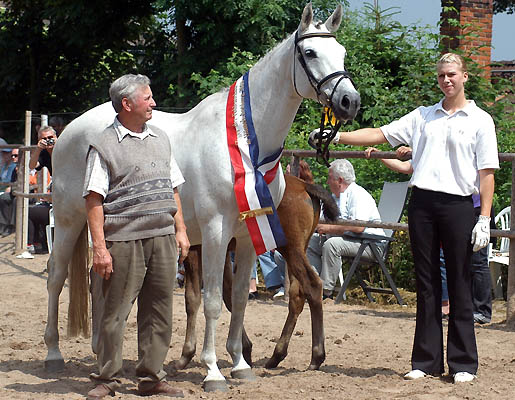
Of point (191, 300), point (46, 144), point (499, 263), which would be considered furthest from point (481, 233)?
point (46, 144)

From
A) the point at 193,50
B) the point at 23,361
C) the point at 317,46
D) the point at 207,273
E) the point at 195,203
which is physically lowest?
the point at 23,361

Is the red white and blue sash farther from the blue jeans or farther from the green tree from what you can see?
the green tree

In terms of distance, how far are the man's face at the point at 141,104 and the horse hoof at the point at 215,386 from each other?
1616 millimetres

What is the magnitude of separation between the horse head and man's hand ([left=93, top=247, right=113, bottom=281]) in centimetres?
148

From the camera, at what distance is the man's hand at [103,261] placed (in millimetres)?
4156

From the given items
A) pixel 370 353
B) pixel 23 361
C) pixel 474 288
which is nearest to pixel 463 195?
pixel 370 353

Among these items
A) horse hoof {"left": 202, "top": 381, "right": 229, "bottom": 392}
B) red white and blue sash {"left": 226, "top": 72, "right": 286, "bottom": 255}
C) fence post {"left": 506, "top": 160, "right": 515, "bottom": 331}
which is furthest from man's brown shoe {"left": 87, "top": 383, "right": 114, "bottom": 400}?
fence post {"left": 506, "top": 160, "right": 515, "bottom": 331}

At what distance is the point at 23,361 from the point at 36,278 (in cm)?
379

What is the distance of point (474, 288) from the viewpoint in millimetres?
6934

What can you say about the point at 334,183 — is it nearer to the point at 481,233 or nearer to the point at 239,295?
the point at 239,295

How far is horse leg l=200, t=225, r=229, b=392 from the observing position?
479 centimetres

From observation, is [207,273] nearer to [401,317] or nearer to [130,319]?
[130,319]

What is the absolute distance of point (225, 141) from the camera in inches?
191

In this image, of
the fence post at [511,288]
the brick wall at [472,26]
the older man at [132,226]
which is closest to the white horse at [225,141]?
the older man at [132,226]
